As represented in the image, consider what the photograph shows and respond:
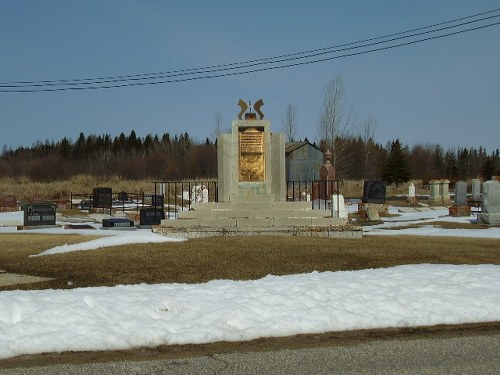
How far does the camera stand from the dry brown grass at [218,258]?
355 inches

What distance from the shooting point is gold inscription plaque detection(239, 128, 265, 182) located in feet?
55.6

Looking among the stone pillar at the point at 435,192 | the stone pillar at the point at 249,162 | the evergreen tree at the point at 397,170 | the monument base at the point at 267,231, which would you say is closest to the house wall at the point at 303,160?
the evergreen tree at the point at 397,170

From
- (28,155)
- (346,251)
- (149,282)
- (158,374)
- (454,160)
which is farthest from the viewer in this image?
(28,155)

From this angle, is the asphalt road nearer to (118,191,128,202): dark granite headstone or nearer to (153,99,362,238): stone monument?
(153,99,362,238): stone monument

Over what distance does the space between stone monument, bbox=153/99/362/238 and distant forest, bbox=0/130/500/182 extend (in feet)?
166

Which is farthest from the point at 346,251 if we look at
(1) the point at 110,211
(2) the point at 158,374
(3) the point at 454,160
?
(3) the point at 454,160

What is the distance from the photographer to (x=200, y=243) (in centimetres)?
1297

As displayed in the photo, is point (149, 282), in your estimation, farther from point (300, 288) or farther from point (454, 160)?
point (454, 160)

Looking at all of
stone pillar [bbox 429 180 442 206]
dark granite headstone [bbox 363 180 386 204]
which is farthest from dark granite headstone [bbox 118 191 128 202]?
stone pillar [bbox 429 180 442 206]

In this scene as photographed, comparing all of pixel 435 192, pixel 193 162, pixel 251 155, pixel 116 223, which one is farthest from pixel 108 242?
pixel 193 162

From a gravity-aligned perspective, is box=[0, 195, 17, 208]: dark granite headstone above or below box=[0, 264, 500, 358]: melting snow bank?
above

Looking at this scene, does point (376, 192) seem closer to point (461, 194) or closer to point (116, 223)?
point (461, 194)

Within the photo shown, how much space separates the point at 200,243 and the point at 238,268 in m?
3.37

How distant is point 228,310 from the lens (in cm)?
643
